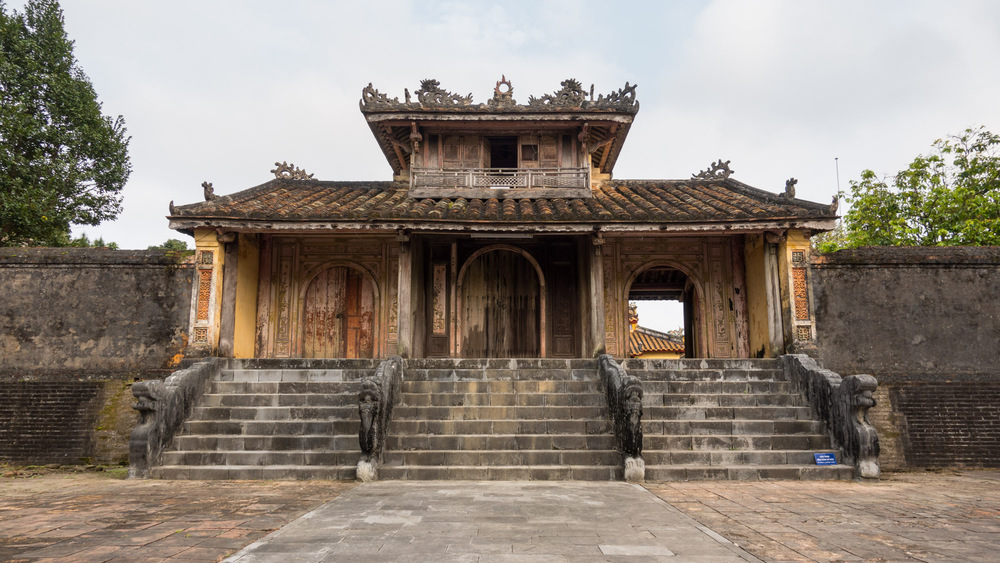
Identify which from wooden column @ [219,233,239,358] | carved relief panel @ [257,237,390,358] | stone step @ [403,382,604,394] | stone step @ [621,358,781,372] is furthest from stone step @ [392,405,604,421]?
carved relief panel @ [257,237,390,358]

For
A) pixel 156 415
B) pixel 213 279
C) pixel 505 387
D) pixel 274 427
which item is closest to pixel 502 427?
pixel 505 387

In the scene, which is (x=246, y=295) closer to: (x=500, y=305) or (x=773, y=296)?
(x=500, y=305)

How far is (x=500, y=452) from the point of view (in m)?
7.14

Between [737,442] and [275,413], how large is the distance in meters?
5.98

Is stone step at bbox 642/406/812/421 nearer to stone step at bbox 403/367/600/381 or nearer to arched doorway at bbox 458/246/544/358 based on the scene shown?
stone step at bbox 403/367/600/381

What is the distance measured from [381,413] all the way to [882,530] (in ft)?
16.5

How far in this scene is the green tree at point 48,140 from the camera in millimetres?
14531

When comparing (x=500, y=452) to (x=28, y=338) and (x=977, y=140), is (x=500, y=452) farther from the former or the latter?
(x=977, y=140)

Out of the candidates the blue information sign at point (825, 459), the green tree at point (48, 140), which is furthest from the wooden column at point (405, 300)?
the green tree at point (48, 140)

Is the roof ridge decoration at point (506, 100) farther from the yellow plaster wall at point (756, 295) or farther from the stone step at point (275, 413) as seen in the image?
the stone step at point (275, 413)

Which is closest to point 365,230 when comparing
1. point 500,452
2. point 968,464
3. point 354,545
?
point 500,452

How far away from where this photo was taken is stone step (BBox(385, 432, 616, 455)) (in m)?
7.32

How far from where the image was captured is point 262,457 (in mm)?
7195

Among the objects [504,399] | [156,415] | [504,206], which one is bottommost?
[156,415]
